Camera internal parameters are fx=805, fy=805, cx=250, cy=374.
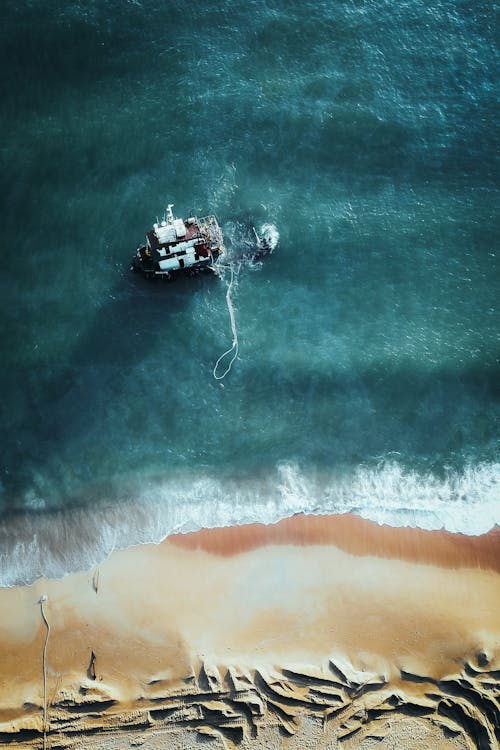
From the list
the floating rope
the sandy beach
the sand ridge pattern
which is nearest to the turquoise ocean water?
the floating rope

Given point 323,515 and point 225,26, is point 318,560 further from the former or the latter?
point 225,26

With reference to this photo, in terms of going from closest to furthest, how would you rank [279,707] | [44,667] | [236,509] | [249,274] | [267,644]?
[279,707] < [44,667] < [267,644] < [236,509] < [249,274]

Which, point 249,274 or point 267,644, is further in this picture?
point 249,274

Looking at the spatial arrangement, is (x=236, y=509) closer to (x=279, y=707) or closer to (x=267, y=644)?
(x=267, y=644)

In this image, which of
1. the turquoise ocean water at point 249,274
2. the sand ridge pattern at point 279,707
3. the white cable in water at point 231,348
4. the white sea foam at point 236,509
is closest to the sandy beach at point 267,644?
the sand ridge pattern at point 279,707

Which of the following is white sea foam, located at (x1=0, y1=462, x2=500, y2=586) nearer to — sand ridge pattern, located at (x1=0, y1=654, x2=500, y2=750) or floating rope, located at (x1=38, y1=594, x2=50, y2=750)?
floating rope, located at (x1=38, y1=594, x2=50, y2=750)

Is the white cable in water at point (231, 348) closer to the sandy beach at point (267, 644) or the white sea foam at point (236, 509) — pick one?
the white sea foam at point (236, 509)

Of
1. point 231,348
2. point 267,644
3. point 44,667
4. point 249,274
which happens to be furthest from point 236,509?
point 249,274
